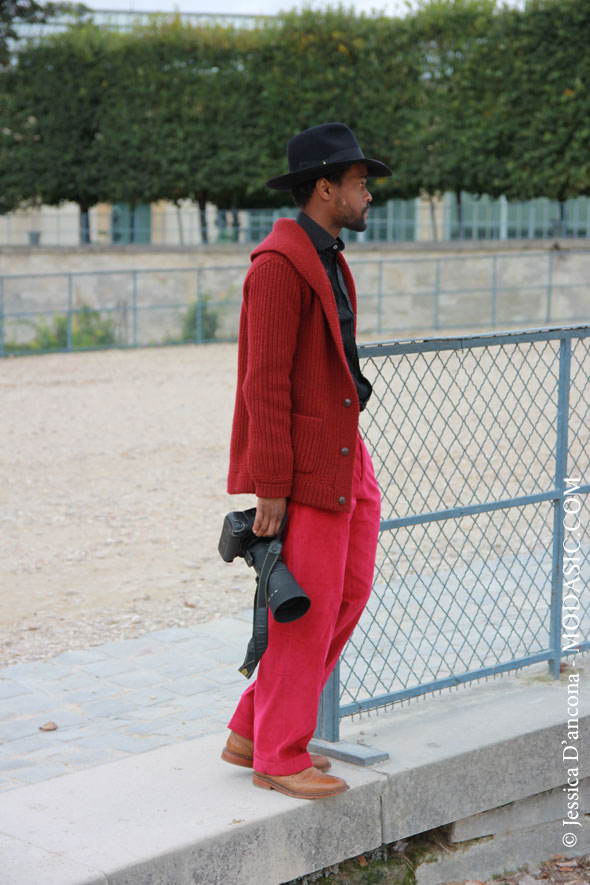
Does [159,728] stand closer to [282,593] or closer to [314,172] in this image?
[282,593]

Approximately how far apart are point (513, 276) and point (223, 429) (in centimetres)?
1151

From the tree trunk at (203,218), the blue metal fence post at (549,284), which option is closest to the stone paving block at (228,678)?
the blue metal fence post at (549,284)

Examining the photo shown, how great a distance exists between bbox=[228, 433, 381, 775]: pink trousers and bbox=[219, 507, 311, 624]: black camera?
0.07 m

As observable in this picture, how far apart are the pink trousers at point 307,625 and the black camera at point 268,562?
0.07m

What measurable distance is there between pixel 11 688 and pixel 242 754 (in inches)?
76.6

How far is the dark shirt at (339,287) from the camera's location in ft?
10.1

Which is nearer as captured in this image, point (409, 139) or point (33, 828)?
point (33, 828)

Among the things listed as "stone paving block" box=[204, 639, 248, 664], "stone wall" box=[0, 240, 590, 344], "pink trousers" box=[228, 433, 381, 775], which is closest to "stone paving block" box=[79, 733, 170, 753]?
"stone paving block" box=[204, 639, 248, 664]

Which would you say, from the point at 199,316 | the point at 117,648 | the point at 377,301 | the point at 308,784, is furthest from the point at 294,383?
the point at 377,301

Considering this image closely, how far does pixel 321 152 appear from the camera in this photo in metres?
2.99

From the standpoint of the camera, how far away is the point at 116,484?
9.70 meters

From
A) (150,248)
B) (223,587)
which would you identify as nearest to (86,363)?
(150,248)

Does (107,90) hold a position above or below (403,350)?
above

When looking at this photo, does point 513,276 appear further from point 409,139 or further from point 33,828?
point 33,828
